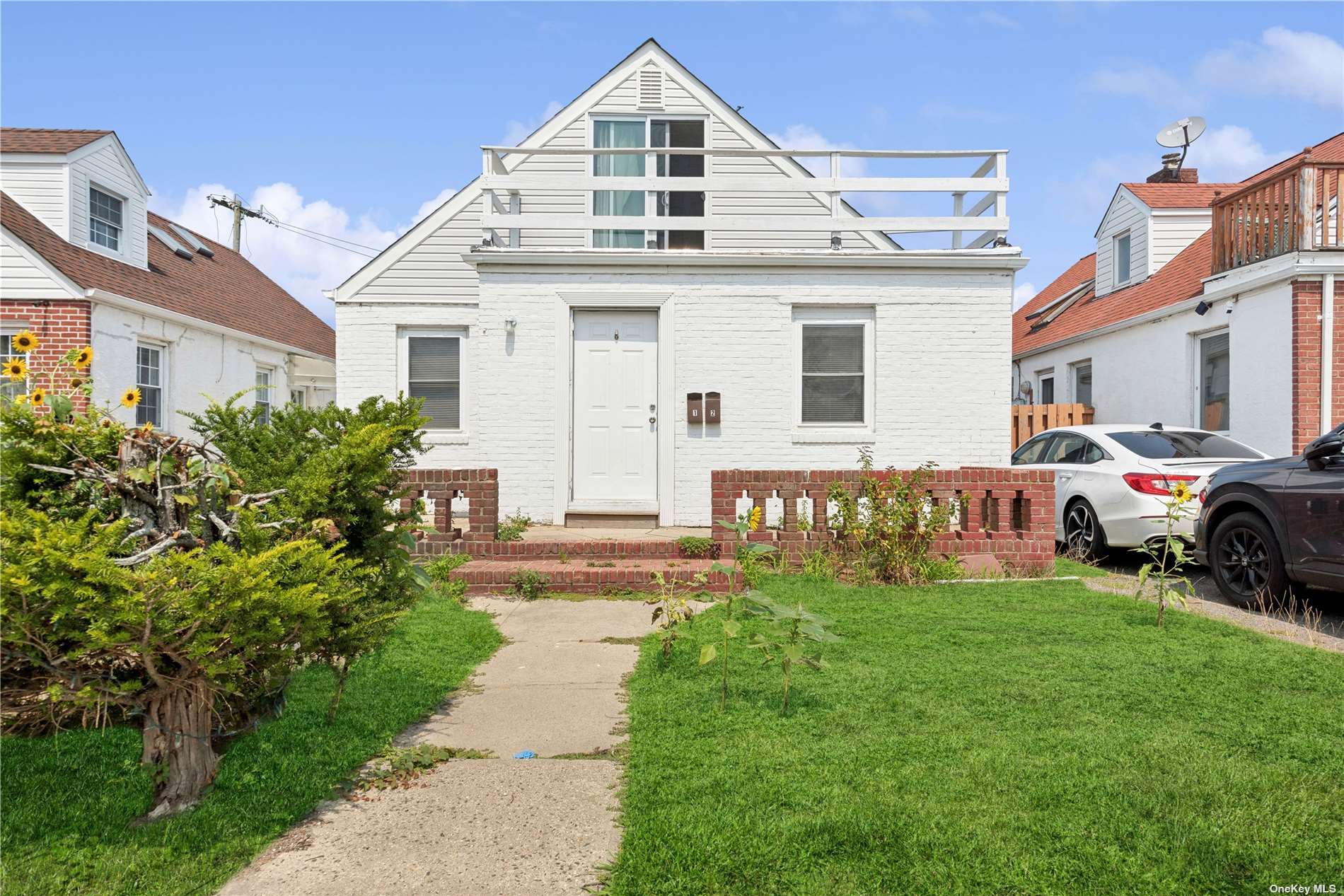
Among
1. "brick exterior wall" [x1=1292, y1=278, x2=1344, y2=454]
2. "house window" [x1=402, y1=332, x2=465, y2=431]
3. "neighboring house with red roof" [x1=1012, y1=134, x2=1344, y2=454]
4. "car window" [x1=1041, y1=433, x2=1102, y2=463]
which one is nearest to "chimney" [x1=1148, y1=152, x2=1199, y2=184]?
"neighboring house with red roof" [x1=1012, y1=134, x2=1344, y2=454]

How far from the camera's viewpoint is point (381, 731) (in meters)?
3.79

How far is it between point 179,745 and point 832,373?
8.09m

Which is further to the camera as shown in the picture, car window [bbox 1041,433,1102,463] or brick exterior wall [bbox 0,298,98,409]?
brick exterior wall [bbox 0,298,98,409]

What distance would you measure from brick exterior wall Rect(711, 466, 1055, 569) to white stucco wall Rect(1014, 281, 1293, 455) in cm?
625

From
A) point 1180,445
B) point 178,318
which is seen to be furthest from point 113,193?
point 1180,445

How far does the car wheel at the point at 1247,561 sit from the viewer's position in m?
6.50

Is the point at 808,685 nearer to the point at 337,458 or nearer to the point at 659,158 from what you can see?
the point at 337,458

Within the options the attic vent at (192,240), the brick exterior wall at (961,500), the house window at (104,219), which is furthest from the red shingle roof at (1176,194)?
A: the attic vent at (192,240)

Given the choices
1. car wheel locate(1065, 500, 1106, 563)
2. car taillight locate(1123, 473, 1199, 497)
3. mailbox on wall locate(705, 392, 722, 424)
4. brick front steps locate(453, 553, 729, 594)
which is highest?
mailbox on wall locate(705, 392, 722, 424)

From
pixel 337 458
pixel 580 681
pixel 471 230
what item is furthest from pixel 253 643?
pixel 471 230

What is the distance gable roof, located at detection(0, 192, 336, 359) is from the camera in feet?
42.6

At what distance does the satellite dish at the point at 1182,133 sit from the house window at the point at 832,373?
14.4 metres

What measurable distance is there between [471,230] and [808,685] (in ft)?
32.4

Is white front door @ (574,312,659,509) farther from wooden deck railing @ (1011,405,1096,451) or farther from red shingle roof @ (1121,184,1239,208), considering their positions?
red shingle roof @ (1121,184,1239,208)
